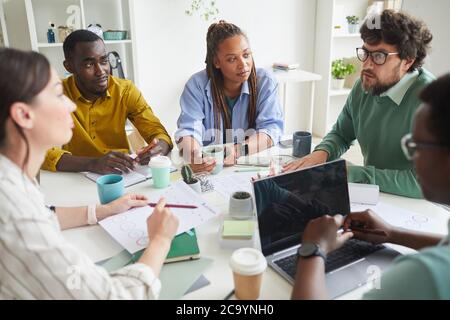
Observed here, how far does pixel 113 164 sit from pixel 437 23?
3.06 metres

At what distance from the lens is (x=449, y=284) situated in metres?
0.70

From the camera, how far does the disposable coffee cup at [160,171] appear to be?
1496mm

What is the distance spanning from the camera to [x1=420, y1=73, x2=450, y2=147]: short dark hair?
74 cm

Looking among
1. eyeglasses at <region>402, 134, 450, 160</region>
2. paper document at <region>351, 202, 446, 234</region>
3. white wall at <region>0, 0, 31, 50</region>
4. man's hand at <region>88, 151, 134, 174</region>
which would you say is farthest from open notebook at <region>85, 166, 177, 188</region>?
white wall at <region>0, 0, 31, 50</region>

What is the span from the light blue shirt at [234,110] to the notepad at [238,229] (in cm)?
89

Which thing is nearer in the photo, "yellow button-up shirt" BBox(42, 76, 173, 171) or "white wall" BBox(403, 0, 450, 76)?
"yellow button-up shirt" BBox(42, 76, 173, 171)

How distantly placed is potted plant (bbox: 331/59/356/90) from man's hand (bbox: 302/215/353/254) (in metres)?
3.18

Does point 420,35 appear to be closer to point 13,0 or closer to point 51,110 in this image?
point 51,110

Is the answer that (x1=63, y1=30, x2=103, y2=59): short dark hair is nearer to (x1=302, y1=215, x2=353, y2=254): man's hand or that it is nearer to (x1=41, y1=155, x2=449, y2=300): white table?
(x1=41, y1=155, x2=449, y2=300): white table

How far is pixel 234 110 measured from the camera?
217cm

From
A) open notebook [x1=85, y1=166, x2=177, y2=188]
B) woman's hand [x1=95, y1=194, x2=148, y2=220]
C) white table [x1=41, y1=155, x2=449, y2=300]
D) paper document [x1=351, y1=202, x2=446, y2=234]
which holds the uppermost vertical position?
woman's hand [x1=95, y1=194, x2=148, y2=220]

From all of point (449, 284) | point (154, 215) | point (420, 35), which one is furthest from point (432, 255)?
point (420, 35)

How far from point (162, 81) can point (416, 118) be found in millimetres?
2984

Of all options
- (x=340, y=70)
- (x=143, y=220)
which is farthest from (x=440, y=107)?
(x=340, y=70)
